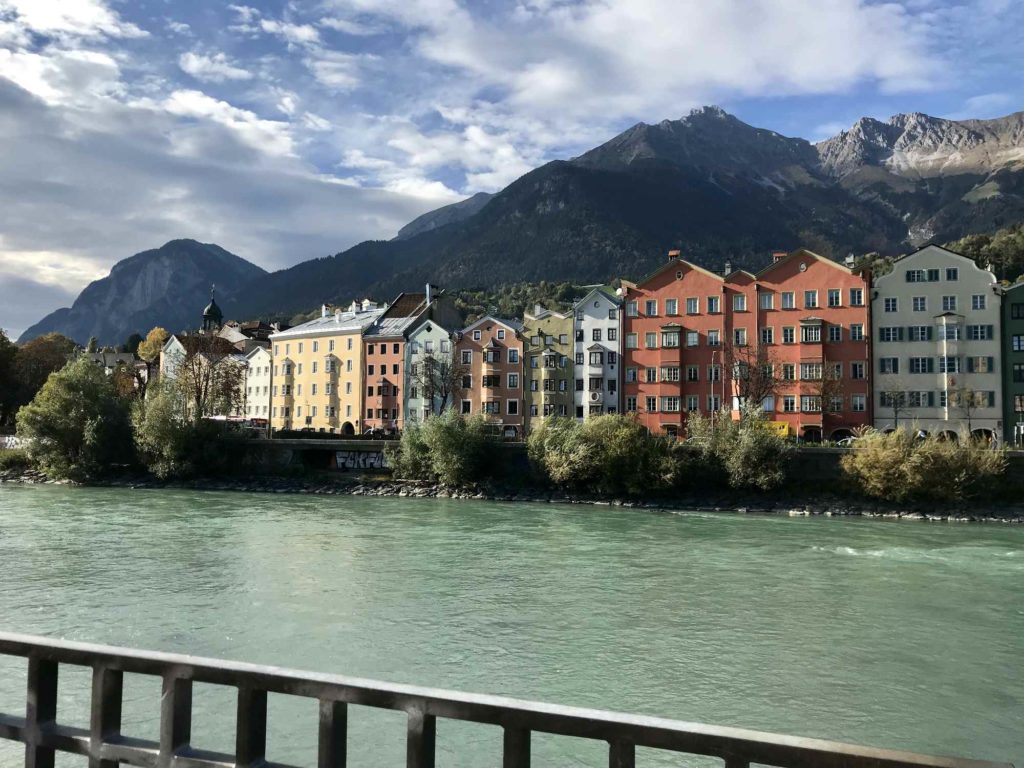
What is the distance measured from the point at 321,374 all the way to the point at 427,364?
1883 centimetres

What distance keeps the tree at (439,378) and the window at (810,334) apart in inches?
1313

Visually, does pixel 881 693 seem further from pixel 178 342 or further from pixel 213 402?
pixel 178 342

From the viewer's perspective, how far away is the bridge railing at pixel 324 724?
A: 3936mm

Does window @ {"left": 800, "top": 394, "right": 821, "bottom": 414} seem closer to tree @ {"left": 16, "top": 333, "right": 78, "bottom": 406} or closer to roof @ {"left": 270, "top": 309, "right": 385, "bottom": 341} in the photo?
roof @ {"left": 270, "top": 309, "right": 385, "bottom": 341}

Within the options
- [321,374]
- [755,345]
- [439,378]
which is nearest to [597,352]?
[755,345]

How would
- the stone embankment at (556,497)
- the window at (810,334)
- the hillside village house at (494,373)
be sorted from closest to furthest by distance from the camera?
1. the stone embankment at (556,497)
2. the window at (810,334)
3. the hillside village house at (494,373)

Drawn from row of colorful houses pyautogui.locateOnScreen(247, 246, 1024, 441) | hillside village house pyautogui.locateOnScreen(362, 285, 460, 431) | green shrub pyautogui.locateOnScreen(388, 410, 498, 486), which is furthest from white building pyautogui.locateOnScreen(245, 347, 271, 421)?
green shrub pyautogui.locateOnScreen(388, 410, 498, 486)

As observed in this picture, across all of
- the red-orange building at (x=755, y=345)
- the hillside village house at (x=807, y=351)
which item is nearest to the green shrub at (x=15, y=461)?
the red-orange building at (x=755, y=345)

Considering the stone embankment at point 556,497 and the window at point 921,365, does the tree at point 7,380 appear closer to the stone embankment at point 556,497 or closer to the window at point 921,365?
the stone embankment at point 556,497

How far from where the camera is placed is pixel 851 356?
67.8 meters

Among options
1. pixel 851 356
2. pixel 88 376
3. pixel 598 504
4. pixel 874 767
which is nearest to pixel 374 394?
pixel 88 376

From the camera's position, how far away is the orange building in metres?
73.1

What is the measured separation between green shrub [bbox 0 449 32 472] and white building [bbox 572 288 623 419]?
48813 mm

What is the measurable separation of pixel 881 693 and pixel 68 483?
210 feet
